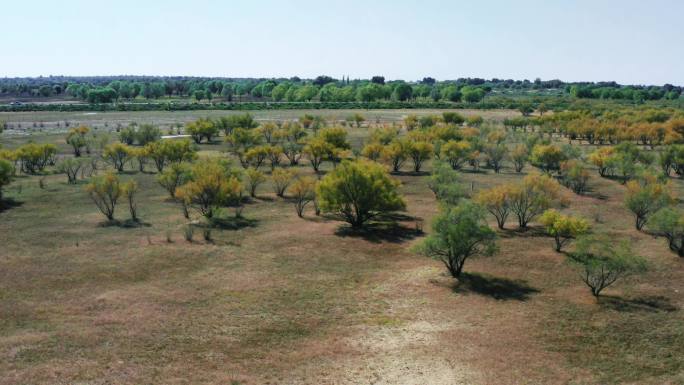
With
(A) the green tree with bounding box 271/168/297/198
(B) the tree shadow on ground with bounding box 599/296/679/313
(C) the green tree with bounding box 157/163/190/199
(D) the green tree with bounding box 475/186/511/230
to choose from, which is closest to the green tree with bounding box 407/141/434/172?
(A) the green tree with bounding box 271/168/297/198

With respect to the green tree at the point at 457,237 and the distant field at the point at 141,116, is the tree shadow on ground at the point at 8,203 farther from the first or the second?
the distant field at the point at 141,116

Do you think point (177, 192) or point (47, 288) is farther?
point (177, 192)

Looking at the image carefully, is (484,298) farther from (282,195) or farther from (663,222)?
(282,195)

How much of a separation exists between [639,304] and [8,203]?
61.4 metres

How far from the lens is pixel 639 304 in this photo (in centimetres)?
3550

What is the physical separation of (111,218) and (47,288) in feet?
61.6

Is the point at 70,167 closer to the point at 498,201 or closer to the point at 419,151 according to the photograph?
the point at 419,151

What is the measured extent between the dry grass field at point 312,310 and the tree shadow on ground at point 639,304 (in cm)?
13

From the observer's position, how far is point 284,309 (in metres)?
34.7

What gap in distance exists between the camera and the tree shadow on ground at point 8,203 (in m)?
59.6

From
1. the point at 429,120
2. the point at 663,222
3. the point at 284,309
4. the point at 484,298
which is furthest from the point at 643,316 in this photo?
the point at 429,120

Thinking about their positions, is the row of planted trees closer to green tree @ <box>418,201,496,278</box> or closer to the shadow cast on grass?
green tree @ <box>418,201,496,278</box>

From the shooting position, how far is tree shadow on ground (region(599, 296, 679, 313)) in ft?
114

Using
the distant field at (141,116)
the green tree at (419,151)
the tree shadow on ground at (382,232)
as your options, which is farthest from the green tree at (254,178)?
the distant field at (141,116)
